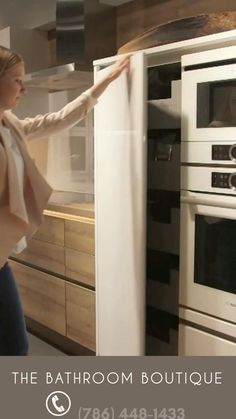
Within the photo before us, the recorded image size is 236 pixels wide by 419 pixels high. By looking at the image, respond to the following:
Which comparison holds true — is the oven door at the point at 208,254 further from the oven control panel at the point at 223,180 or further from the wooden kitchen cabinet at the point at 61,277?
the wooden kitchen cabinet at the point at 61,277

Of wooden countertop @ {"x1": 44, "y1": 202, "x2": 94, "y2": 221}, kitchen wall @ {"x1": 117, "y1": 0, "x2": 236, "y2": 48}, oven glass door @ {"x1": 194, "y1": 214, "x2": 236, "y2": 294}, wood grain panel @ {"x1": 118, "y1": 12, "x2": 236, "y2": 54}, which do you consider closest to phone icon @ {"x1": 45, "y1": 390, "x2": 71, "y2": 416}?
oven glass door @ {"x1": 194, "y1": 214, "x2": 236, "y2": 294}

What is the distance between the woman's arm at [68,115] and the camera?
1.34 meters

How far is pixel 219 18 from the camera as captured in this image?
1.27 meters

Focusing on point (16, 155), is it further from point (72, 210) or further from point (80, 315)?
point (80, 315)

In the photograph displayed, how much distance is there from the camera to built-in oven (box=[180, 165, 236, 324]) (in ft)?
4.02

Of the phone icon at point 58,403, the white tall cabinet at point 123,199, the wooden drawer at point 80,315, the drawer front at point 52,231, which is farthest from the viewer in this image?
the drawer front at point 52,231

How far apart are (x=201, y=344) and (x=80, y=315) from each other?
65 cm

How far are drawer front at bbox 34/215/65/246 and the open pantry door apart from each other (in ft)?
1.26

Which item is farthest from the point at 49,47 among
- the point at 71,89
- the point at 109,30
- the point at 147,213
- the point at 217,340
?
the point at 217,340

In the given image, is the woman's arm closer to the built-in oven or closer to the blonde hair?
the blonde hair

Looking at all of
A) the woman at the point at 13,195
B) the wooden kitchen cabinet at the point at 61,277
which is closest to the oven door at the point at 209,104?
the woman at the point at 13,195

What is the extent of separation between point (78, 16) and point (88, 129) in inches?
18.6

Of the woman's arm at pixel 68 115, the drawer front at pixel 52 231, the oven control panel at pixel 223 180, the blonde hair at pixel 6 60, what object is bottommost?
the drawer front at pixel 52 231

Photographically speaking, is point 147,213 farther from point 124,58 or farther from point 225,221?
point 124,58
